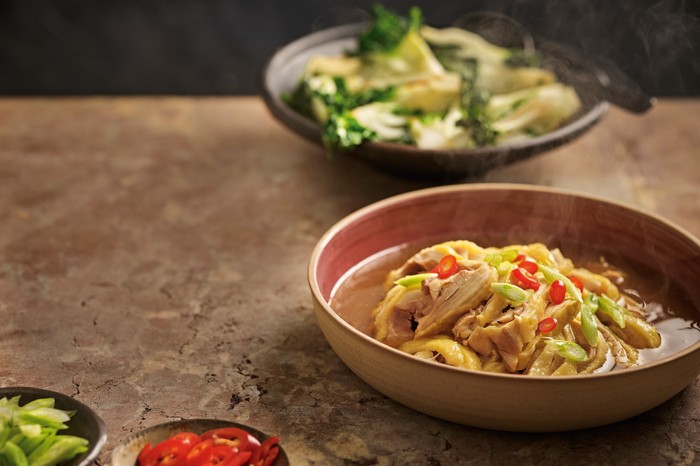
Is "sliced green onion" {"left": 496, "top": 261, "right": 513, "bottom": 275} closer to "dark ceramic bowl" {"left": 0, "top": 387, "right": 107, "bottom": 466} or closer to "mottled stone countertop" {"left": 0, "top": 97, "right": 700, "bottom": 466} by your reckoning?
"mottled stone countertop" {"left": 0, "top": 97, "right": 700, "bottom": 466}

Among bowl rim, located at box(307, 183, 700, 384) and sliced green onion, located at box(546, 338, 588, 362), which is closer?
bowl rim, located at box(307, 183, 700, 384)

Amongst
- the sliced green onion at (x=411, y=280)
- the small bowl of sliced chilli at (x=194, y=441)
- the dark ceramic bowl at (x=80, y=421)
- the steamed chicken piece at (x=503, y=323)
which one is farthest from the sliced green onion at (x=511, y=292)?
the dark ceramic bowl at (x=80, y=421)

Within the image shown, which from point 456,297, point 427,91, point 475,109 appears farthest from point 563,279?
point 427,91

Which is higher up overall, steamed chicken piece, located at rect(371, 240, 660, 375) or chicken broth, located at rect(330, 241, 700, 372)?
steamed chicken piece, located at rect(371, 240, 660, 375)

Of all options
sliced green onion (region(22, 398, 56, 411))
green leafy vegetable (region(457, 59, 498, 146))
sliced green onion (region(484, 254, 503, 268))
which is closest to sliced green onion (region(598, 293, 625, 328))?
sliced green onion (region(484, 254, 503, 268))

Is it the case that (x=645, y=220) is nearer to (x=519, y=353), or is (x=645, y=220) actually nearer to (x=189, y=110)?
(x=519, y=353)

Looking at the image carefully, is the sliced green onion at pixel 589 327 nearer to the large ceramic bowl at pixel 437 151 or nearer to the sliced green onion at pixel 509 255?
the sliced green onion at pixel 509 255
